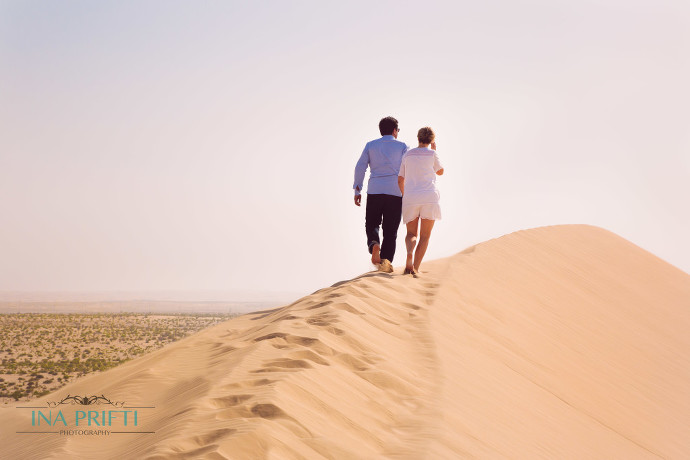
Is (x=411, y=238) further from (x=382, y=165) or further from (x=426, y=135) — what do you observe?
(x=426, y=135)

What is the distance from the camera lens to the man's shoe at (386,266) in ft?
26.3

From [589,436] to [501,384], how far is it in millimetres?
814

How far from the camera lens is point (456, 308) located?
273 inches

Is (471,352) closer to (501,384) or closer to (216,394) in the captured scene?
(501,384)

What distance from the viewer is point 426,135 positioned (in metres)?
7.76

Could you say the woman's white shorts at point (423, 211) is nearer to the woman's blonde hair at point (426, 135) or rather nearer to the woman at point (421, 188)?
the woman at point (421, 188)

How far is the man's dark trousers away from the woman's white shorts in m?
0.45

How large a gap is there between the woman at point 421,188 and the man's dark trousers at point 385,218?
0.39 meters

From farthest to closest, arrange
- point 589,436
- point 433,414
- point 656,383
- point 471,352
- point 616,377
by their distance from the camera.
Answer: point 656,383
point 616,377
point 471,352
point 589,436
point 433,414

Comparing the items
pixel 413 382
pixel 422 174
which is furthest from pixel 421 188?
pixel 413 382

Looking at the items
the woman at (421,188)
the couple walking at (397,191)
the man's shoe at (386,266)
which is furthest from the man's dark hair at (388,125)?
the man's shoe at (386,266)

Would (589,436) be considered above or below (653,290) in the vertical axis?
below

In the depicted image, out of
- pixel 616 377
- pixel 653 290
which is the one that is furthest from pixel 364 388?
pixel 653 290

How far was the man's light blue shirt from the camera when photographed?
27.1 ft
